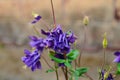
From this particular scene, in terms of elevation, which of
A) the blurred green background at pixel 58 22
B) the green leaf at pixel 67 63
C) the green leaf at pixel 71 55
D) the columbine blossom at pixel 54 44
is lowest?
the blurred green background at pixel 58 22

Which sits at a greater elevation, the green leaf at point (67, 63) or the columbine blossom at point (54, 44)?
the columbine blossom at point (54, 44)

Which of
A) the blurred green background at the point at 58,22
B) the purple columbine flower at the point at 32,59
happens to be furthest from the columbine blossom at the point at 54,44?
the blurred green background at the point at 58,22

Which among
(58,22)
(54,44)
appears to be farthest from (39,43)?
(58,22)

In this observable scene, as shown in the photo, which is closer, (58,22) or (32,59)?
(32,59)

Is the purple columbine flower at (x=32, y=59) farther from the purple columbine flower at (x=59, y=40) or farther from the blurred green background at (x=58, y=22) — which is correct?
the blurred green background at (x=58, y=22)

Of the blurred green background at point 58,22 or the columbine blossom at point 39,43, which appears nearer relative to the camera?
the columbine blossom at point 39,43

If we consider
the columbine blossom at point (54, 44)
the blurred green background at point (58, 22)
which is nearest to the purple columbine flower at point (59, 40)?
the columbine blossom at point (54, 44)

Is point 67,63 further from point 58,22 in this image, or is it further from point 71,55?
point 58,22

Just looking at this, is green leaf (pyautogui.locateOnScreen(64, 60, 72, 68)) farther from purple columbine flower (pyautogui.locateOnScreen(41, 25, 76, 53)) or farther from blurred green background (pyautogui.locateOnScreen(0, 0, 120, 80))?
blurred green background (pyautogui.locateOnScreen(0, 0, 120, 80))

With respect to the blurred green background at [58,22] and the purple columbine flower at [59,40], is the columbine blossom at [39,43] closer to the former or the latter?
the purple columbine flower at [59,40]
